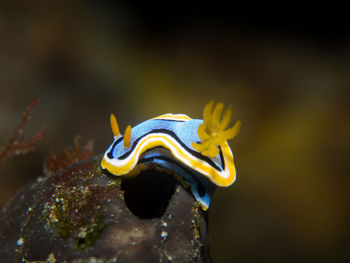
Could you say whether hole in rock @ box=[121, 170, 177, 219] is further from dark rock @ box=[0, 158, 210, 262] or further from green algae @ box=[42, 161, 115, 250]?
green algae @ box=[42, 161, 115, 250]

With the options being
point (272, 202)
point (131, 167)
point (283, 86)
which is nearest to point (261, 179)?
point (272, 202)

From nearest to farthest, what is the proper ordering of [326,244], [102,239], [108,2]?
[102,239] < [326,244] < [108,2]

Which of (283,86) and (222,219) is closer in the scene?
(222,219)

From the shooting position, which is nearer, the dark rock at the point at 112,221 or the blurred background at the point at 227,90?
the dark rock at the point at 112,221

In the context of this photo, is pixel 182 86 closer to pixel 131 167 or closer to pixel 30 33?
pixel 30 33

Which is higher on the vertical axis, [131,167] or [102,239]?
[131,167]

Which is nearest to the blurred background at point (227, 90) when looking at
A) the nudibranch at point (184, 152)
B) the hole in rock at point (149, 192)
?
the nudibranch at point (184, 152)

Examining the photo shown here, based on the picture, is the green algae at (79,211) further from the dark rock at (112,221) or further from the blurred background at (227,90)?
the blurred background at (227,90)

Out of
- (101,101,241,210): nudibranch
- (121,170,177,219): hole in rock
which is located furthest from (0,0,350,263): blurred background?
(121,170,177,219): hole in rock
